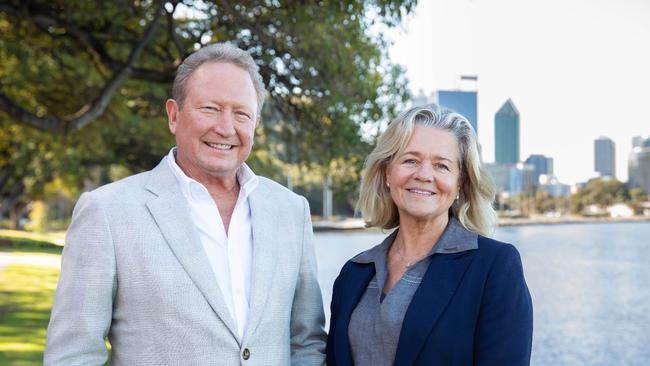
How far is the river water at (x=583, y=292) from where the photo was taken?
18656 mm

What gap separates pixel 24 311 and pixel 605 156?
36024 mm

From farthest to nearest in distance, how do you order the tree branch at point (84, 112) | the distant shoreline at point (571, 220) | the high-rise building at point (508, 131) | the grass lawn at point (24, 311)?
the distant shoreline at point (571, 220) < the high-rise building at point (508, 131) < the tree branch at point (84, 112) < the grass lawn at point (24, 311)

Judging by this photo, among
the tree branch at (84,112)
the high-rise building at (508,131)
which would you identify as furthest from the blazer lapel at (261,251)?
the high-rise building at (508,131)

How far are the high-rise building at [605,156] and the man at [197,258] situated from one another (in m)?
38.7

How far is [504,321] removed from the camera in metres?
2.30

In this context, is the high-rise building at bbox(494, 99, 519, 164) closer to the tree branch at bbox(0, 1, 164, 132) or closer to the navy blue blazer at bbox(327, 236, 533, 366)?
the tree branch at bbox(0, 1, 164, 132)

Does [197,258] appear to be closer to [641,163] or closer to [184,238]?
[184,238]

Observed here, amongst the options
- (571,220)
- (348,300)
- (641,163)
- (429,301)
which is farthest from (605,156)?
(429,301)

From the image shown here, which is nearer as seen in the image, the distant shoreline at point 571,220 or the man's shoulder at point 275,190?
the man's shoulder at point 275,190

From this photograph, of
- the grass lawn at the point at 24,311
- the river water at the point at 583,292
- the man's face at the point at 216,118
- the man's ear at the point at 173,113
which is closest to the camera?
the man's face at the point at 216,118

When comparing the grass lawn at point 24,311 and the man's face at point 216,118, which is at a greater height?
the man's face at point 216,118

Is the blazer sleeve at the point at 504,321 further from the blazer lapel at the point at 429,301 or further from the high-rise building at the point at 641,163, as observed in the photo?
the high-rise building at the point at 641,163

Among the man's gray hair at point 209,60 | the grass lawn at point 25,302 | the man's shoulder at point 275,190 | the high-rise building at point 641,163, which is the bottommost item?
the grass lawn at point 25,302

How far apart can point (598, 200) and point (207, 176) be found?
53.3 metres
